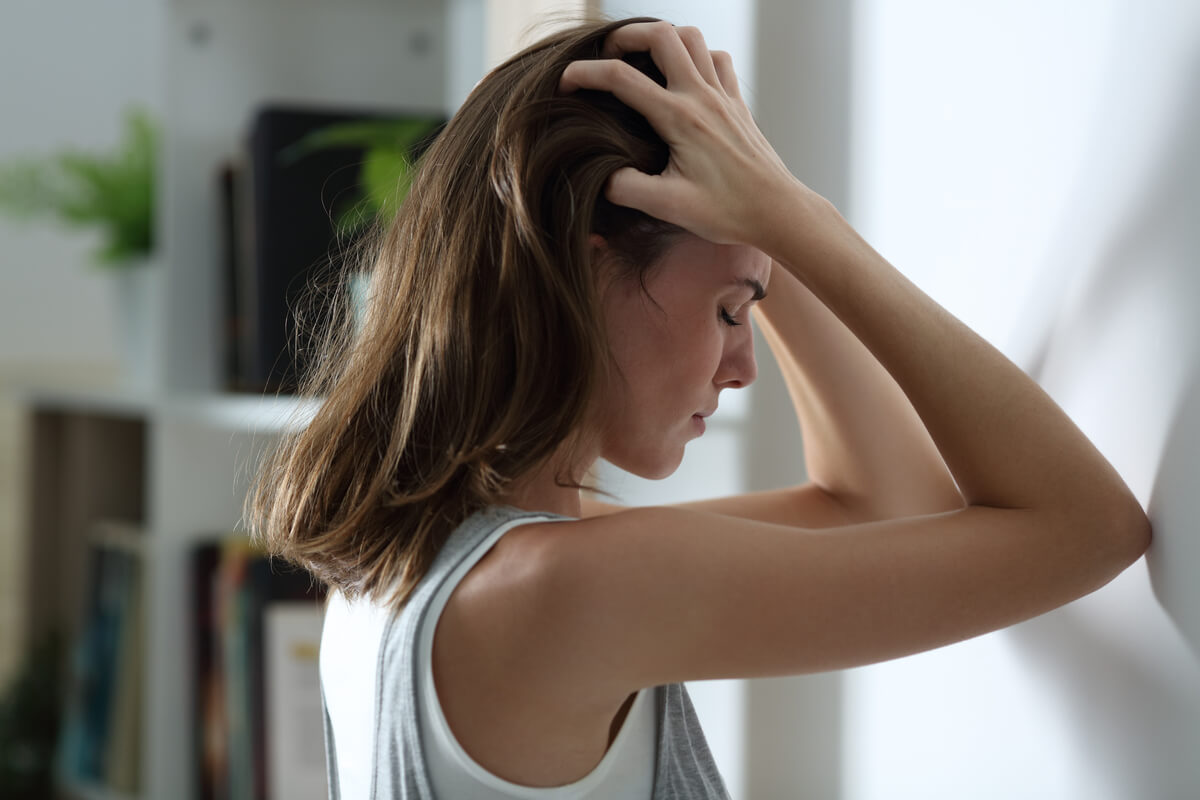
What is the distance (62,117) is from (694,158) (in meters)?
1.99

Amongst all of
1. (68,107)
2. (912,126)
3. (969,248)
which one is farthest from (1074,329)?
(68,107)

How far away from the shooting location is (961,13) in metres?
0.73

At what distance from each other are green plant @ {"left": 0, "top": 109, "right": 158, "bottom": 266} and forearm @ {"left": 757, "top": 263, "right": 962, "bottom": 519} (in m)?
1.28

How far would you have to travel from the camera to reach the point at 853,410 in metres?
0.79

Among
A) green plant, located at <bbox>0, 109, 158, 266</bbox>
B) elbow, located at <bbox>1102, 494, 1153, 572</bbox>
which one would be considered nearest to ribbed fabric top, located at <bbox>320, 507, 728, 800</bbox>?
elbow, located at <bbox>1102, 494, 1153, 572</bbox>

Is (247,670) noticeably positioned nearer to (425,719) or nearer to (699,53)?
(425,719)

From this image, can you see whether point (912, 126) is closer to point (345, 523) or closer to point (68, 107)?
point (345, 523)

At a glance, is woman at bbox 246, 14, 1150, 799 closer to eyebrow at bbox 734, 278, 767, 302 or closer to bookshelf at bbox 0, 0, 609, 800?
eyebrow at bbox 734, 278, 767, 302

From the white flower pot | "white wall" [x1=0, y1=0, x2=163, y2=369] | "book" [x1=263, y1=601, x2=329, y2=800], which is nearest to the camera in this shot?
"book" [x1=263, y1=601, x2=329, y2=800]

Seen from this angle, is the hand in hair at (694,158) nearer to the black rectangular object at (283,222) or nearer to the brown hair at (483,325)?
the brown hair at (483,325)

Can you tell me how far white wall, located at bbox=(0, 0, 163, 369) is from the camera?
2.16 meters

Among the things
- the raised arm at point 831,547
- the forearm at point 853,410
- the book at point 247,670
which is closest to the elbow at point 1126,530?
the raised arm at point 831,547

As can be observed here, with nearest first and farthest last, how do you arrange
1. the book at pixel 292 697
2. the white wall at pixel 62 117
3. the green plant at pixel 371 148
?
the green plant at pixel 371 148
the book at pixel 292 697
the white wall at pixel 62 117

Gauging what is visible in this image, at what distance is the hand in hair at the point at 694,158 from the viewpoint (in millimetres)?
609
